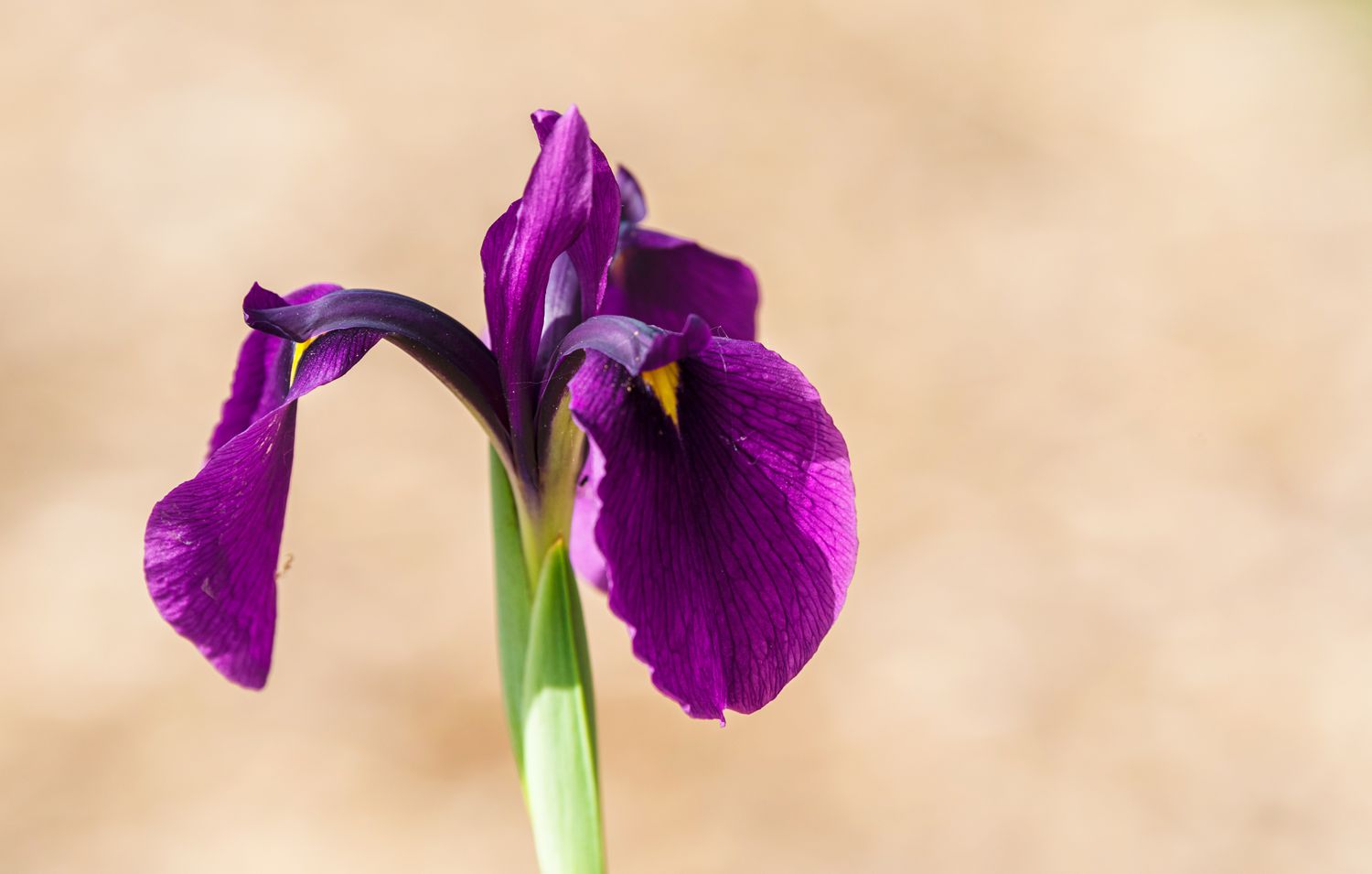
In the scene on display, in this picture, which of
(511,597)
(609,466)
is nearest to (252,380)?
(511,597)

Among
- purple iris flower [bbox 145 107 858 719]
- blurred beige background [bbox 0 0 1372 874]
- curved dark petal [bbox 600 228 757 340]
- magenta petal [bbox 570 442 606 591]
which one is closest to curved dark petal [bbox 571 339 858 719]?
purple iris flower [bbox 145 107 858 719]

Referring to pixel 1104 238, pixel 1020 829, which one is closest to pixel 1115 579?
pixel 1020 829

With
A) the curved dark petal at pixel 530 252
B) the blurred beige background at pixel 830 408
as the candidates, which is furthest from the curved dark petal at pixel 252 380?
the blurred beige background at pixel 830 408

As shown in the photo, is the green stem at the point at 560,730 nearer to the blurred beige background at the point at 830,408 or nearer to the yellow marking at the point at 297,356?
the yellow marking at the point at 297,356

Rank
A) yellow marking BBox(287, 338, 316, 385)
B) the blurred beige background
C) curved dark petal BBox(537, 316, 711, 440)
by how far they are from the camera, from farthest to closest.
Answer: the blurred beige background
yellow marking BBox(287, 338, 316, 385)
curved dark petal BBox(537, 316, 711, 440)

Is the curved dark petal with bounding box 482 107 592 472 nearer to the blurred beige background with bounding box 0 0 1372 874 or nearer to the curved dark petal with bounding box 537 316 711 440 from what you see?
the curved dark petal with bounding box 537 316 711 440

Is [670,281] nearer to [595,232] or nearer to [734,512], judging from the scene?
[595,232]

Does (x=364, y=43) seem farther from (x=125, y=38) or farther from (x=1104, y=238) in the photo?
(x=1104, y=238)
